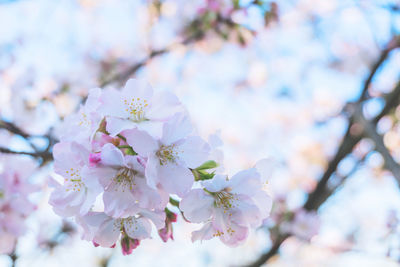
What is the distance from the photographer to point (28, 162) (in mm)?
1434

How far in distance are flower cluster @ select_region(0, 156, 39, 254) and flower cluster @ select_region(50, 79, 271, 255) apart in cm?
59

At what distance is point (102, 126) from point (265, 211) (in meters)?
0.46

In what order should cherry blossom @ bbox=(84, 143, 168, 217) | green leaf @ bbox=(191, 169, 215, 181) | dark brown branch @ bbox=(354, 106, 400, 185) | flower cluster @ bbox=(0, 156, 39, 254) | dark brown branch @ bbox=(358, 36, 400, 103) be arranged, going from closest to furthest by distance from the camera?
cherry blossom @ bbox=(84, 143, 168, 217)
green leaf @ bbox=(191, 169, 215, 181)
flower cluster @ bbox=(0, 156, 39, 254)
dark brown branch @ bbox=(354, 106, 400, 185)
dark brown branch @ bbox=(358, 36, 400, 103)

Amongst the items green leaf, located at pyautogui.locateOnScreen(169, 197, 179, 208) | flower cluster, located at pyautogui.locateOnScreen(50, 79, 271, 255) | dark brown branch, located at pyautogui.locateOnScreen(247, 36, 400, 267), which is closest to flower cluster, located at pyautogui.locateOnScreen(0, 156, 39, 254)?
flower cluster, located at pyautogui.locateOnScreen(50, 79, 271, 255)

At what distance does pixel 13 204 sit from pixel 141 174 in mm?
836

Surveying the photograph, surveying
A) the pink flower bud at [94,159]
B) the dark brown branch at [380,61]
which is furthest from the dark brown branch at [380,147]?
the pink flower bud at [94,159]

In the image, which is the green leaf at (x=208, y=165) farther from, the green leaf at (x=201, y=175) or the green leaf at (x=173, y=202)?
the green leaf at (x=173, y=202)

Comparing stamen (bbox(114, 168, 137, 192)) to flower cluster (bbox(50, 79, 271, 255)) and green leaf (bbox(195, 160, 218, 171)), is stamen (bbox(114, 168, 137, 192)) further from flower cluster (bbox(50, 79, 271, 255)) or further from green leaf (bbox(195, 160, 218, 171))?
green leaf (bbox(195, 160, 218, 171))

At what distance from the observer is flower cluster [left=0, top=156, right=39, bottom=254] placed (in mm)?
1324

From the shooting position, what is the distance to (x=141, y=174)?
2.56 ft

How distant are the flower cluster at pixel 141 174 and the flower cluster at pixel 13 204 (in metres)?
0.59

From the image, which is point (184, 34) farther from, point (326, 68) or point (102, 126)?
point (326, 68)

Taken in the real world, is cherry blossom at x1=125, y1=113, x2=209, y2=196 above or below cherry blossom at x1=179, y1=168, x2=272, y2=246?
above

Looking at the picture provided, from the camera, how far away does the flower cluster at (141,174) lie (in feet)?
2.49
